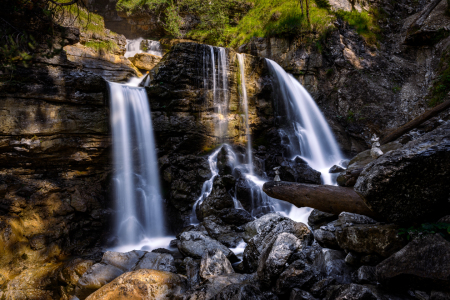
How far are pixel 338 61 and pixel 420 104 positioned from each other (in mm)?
5056

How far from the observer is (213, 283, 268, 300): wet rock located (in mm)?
3375

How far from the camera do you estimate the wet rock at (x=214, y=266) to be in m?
4.67

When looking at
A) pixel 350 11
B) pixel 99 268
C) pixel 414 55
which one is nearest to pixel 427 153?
pixel 99 268

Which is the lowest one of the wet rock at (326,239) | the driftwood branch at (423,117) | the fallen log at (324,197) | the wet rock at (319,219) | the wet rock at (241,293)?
the wet rock at (241,293)

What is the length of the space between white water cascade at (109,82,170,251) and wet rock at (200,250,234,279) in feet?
15.8

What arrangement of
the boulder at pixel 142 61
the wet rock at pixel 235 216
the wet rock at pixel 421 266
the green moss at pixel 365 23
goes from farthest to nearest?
the green moss at pixel 365 23, the boulder at pixel 142 61, the wet rock at pixel 235 216, the wet rock at pixel 421 266

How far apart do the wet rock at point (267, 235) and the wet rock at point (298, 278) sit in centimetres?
81

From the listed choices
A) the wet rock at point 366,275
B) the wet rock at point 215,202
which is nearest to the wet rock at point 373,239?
the wet rock at point 366,275


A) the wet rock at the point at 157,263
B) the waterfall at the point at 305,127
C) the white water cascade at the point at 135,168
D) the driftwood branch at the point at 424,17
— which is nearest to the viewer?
the wet rock at the point at 157,263

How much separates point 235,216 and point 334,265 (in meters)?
5.37

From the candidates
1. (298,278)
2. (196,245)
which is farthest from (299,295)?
(196,245)

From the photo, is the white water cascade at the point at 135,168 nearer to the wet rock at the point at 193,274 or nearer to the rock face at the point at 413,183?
the wet rock at the point at 193,274

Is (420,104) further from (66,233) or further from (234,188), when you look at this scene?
(66,233)

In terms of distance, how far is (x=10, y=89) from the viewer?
26.9 feet
